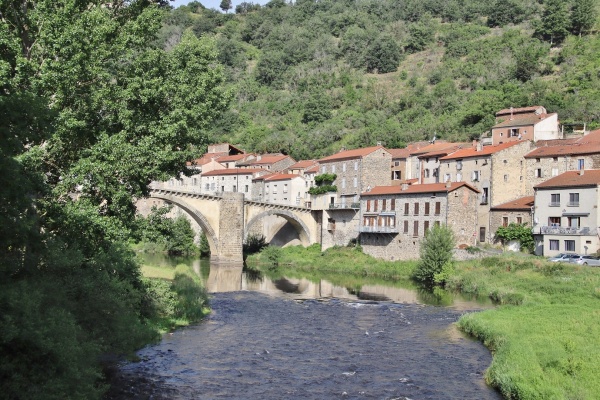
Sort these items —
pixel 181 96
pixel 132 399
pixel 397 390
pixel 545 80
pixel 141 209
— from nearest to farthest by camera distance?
1. pixel 132 399
2. pixel 397 390
3. pixel 181 96
4. pixel 141 209
5. pixel 545 80

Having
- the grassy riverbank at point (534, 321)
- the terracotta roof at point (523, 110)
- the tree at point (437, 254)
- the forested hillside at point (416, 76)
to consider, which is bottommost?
the grassy riverbank at point (534, 321)

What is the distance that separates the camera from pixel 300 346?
93.1 feet

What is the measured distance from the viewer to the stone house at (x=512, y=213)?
57.2 metres

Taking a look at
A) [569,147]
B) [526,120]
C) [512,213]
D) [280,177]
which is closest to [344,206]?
[280,177]

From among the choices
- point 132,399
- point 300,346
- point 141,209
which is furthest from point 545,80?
point 132,399

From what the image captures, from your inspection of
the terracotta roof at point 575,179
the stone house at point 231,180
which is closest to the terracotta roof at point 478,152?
the terracotta roof at point 575,179

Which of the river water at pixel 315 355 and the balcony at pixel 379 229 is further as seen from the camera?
the balcony at pixel 379 229

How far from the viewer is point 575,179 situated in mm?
52156

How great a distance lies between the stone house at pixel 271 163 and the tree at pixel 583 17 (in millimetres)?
69385

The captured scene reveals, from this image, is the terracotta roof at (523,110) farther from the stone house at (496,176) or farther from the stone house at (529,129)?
the stone house at (496,176)

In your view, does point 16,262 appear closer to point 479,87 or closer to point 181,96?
point 181,96

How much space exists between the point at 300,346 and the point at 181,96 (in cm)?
1196

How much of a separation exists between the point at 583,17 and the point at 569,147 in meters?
78.2

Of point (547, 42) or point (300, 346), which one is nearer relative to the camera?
point (300, 346)
